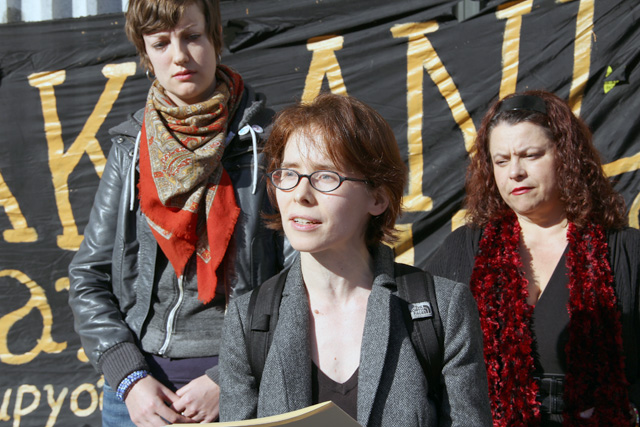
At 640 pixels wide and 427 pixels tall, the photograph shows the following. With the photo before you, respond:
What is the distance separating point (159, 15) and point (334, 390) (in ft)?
3.81

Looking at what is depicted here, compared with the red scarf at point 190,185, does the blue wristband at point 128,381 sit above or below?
below

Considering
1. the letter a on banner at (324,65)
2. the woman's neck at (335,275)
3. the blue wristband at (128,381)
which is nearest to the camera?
the woman's neck at (335,275)

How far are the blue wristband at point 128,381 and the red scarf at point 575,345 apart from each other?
1.10 meters

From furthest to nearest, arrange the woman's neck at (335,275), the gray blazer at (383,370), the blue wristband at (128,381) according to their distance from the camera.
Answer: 1. the blue wristband at (128,381)
2. the woman's neck at (335,275)
3. the gray blazer at (383,370)

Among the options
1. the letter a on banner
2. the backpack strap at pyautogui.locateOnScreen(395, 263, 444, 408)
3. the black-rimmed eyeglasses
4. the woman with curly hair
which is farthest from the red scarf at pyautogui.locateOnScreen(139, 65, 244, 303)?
the letter a on banner

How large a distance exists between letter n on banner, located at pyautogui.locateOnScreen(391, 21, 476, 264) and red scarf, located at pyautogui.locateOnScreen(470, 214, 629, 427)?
1.02 meters

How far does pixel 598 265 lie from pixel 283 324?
120 centimetres

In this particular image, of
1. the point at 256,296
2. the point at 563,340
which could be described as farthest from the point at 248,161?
the point at 563,340

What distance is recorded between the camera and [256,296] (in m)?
1.51

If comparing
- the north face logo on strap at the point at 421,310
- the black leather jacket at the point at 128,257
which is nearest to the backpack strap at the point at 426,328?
the north face logo on strap at the point at 421,310

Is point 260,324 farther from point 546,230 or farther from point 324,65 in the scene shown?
point 324,65

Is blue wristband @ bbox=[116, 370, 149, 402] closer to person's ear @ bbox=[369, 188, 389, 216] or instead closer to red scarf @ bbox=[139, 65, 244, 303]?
red scarf @ bbox=[139, 65, 244, 303]

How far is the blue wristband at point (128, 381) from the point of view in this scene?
1733 mm

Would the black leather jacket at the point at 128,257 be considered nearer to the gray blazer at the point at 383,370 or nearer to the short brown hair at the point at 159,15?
the short brown hair at the point at 159,15
